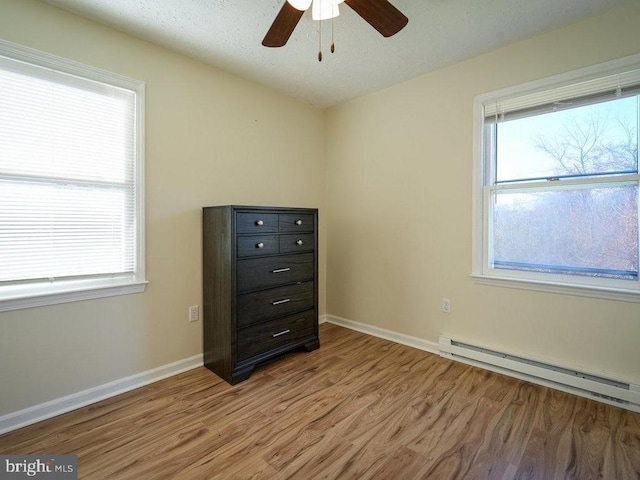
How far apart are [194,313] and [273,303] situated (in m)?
0.63

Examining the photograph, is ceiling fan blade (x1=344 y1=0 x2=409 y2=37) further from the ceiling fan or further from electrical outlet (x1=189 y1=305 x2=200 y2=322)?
electrical outlet (x1=189 y1=305 x2=200 y2=322)

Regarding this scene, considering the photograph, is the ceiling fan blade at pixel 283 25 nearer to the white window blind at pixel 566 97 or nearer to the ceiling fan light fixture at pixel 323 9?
the ceiling fan light fixture at pixel 323 9

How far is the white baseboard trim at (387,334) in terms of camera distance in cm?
267

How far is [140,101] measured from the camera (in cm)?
207

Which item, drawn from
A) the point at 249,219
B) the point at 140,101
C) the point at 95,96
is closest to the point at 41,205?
the point at 95,96

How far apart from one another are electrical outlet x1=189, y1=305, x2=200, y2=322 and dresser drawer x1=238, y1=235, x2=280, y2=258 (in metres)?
0.64

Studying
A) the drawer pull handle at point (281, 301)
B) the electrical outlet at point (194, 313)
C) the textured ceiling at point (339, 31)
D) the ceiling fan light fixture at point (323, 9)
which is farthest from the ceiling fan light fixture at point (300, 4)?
the electrical outlet at point (194, 313)

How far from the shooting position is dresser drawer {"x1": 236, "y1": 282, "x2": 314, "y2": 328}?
7.22ft

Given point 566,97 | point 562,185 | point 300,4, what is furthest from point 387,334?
point 300,4

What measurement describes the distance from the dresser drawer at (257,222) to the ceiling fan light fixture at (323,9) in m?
1.27

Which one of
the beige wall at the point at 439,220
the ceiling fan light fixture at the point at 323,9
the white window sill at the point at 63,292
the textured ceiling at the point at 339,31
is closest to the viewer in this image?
the ceiling fan light fixture at the point at 323,9

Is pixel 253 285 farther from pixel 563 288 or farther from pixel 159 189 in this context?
pixel 563 288

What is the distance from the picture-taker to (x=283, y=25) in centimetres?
154

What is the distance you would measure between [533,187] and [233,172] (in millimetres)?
2352
